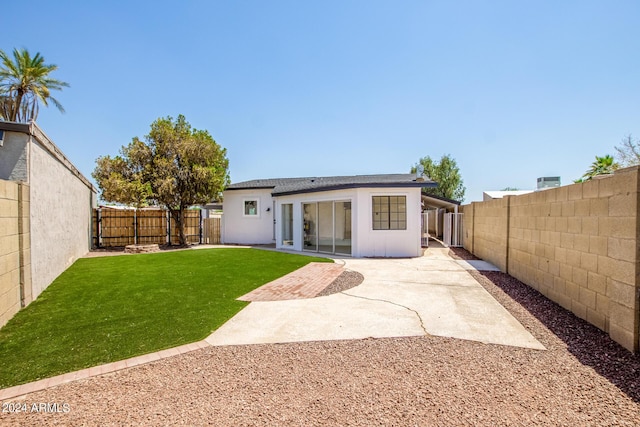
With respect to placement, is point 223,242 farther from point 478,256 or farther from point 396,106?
point 478,256

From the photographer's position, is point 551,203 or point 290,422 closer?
point 290,422

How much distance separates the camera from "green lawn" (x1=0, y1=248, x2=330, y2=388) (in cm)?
370

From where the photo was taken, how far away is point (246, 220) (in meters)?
19.1

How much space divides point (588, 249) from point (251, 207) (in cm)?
1674

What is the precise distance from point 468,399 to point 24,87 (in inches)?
1335

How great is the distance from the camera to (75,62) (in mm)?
13242

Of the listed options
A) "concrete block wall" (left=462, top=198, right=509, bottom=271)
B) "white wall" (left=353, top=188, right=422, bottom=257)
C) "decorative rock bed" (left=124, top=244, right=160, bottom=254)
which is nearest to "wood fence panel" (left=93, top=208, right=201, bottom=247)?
"decorative rock bed" (left=124, top=244, right=160, bottom=254)

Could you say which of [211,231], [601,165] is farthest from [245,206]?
[601,165]

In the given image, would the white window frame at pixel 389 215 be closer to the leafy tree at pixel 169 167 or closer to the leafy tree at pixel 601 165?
the leafy tree at pixel 169 167

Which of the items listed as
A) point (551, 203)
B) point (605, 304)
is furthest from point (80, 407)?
point (551, 203)

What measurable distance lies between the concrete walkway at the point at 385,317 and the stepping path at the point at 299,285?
44 cm

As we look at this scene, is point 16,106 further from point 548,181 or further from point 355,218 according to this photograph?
point 548,181

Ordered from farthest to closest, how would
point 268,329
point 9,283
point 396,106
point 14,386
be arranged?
point 396,106 → point 9,283 → point 268,329 → point 14,386

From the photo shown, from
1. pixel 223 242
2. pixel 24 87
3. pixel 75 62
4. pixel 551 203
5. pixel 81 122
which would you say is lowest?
pixel 223 242
